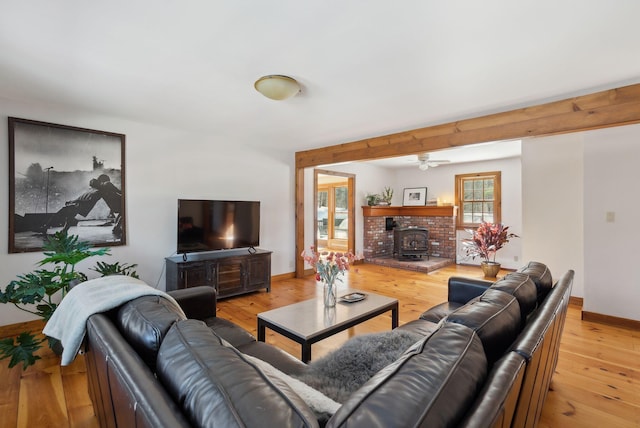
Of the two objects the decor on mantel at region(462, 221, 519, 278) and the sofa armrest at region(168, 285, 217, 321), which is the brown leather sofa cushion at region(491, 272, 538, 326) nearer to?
the sofa armrest at region(168, 285, 217, 321)

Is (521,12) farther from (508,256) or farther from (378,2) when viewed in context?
(508,256)

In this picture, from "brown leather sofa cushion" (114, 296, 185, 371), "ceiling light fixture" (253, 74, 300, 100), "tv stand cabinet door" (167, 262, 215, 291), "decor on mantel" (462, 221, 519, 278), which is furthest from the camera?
Answer: "decor on mantel" (462, 221, 519, 278)

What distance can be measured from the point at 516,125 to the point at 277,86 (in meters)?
2.34

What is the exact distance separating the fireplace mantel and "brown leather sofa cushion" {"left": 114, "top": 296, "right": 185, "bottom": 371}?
581cm

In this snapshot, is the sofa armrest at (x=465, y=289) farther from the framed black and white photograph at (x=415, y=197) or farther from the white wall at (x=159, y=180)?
the framed black and white photograph at (x=415, y=197)

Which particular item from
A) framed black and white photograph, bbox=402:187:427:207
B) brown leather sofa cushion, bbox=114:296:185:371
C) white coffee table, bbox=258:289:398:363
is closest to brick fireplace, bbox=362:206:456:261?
framed black and white photograph, bbox=402:187:427:207

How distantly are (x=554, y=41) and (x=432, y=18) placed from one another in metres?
0.86

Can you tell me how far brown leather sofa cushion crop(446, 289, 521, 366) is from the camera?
3.92 feet

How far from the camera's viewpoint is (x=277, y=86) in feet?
7.95

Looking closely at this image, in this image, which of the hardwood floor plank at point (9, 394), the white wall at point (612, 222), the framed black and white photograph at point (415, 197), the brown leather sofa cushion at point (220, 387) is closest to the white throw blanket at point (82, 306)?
the brown leather sofa cushion at point (220, 387)

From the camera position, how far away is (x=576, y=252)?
3969mm

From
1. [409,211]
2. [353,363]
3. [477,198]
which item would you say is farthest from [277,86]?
[477,198]

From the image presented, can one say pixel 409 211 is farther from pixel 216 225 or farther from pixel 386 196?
pixel 216 225

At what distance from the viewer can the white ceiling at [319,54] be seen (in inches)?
65.2
